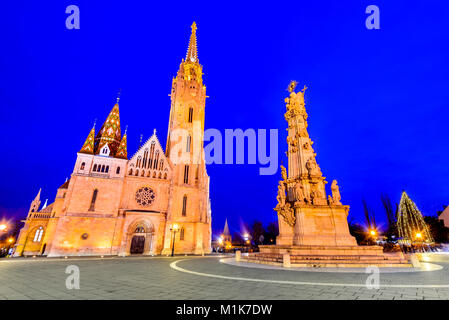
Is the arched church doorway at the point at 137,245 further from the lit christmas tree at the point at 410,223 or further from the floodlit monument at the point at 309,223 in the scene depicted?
the lit christmas tree at the point at 410,223

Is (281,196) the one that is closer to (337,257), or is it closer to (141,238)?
(337,257)

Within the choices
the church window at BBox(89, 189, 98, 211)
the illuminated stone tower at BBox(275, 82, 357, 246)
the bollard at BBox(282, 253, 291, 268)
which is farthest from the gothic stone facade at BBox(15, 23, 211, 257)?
the bollard at BBox(282, 253, 291, 268)

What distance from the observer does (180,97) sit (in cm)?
4203

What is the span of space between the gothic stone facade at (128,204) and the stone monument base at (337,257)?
22.8 meters

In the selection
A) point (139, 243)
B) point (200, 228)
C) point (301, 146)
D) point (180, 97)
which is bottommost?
point (139, 243)

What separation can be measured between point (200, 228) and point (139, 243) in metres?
9.55

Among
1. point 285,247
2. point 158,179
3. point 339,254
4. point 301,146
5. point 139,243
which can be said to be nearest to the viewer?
point 339,254

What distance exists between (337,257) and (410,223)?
172 feet

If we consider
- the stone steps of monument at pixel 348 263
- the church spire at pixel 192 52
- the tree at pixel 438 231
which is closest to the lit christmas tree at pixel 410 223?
the tree at pixel 438 231

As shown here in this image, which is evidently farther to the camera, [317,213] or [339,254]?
[317,213]

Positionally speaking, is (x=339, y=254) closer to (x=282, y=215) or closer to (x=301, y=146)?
(x=282, y=215)
